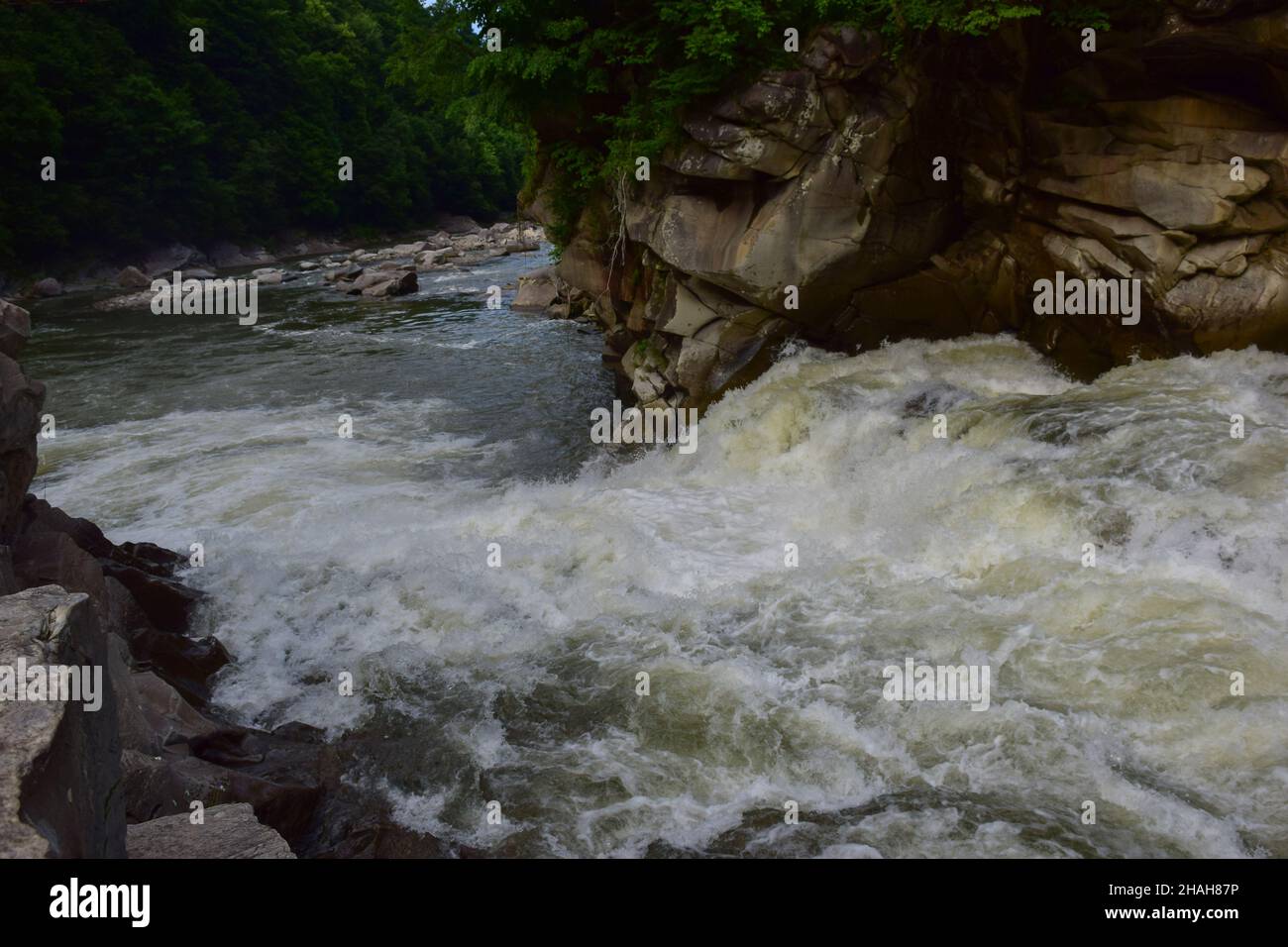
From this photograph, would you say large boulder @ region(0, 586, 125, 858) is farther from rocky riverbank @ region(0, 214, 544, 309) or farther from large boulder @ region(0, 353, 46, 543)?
rocky riverbank @ region(0, 214, 544, 309)

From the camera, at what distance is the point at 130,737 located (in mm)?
5820

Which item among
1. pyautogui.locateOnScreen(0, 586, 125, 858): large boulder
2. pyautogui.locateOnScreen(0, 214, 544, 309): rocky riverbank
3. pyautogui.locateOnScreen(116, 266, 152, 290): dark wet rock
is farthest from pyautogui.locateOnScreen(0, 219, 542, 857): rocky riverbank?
pyautogui.locateOnScreen(116, 266, 152, 290): dark wet rock

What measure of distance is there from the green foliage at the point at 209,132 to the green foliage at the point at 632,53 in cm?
1556

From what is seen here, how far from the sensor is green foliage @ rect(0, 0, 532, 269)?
40219 millimetres

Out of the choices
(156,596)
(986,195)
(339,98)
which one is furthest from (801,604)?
(339,98)

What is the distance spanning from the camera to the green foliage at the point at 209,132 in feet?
132

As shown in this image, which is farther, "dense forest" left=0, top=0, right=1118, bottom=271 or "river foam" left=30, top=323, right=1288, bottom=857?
"dense forest" left=0, top=0, right=1118, bottom=271

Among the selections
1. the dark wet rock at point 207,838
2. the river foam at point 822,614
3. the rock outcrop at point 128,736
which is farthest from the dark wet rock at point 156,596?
the dark wet rock at point 207,838

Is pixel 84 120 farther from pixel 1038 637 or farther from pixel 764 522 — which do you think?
pixel 1038 637

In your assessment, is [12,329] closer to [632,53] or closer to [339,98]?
[632,53]

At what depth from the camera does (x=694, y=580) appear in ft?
28.9

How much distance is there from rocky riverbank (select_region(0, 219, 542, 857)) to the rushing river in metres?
0.37

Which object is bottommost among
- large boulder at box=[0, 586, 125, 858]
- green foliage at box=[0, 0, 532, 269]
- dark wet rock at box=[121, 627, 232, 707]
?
dark wet rock at box=[121, 627, 232, 707]

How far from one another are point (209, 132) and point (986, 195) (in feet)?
162
